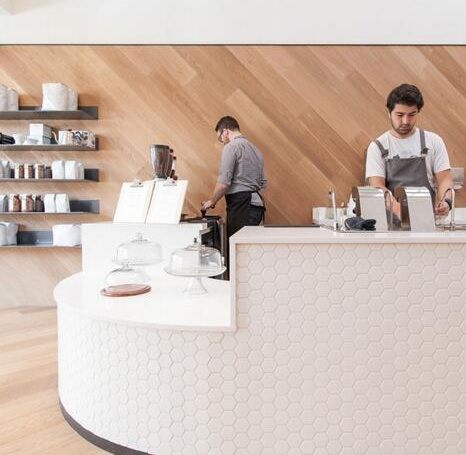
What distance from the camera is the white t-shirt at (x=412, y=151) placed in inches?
96.7

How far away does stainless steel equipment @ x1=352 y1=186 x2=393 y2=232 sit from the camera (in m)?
1.73

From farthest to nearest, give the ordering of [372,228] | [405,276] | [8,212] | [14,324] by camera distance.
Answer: [8,212] < [14,324] < [372,228] < [405,276]

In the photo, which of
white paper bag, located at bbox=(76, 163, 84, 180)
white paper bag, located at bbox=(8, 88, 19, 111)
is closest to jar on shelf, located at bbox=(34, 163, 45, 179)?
white paper bag, located at bbox=(76, 163, 84, 180)

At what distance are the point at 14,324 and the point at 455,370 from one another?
339cm

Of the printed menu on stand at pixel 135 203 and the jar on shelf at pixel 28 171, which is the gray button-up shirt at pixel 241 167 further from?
the jar on shelf at pixel 28 171

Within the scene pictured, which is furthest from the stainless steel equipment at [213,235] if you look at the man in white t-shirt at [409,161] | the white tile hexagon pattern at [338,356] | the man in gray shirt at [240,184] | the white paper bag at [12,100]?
the white paper bag at [12,100]

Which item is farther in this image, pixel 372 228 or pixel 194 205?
pixel 194 205

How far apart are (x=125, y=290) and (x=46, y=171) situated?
2.57 m

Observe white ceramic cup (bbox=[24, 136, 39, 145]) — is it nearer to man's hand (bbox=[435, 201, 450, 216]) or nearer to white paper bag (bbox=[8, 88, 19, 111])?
white paper bag (bbox=[8, 88, 19, 111])

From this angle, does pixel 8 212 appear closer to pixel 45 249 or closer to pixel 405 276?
pixel 45 249

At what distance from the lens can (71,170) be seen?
3.86 metres
